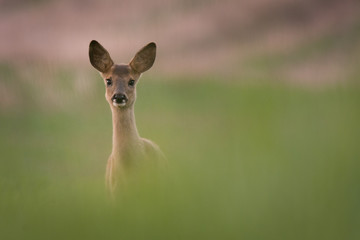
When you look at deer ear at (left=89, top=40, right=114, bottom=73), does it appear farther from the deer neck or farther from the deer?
the deer neck

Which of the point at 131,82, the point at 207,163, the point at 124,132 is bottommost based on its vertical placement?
the point at 207,163

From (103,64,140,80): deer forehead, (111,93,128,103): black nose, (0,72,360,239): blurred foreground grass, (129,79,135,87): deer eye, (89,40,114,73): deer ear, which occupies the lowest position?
(0,72,360,239): blurred foreground grass

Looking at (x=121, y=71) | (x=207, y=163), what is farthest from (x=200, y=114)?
(x=121, y=71)

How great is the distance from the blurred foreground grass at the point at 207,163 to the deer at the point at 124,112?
30 millimetres

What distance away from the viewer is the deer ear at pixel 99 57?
1.63 metres

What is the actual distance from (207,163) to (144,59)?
0.36 metres

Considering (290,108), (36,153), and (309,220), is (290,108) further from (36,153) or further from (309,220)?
(36,153)

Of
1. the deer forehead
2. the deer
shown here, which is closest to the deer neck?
the deer

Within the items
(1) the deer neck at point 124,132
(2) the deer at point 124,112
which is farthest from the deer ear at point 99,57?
(1) the deer neck at point 124,132

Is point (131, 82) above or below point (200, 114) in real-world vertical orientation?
above

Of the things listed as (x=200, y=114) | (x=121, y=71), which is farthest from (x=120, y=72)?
(x=200, y=114)

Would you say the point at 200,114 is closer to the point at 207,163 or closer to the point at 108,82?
the point at 207,163

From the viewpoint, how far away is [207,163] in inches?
65.2

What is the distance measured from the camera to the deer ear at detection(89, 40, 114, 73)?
5.35ft
